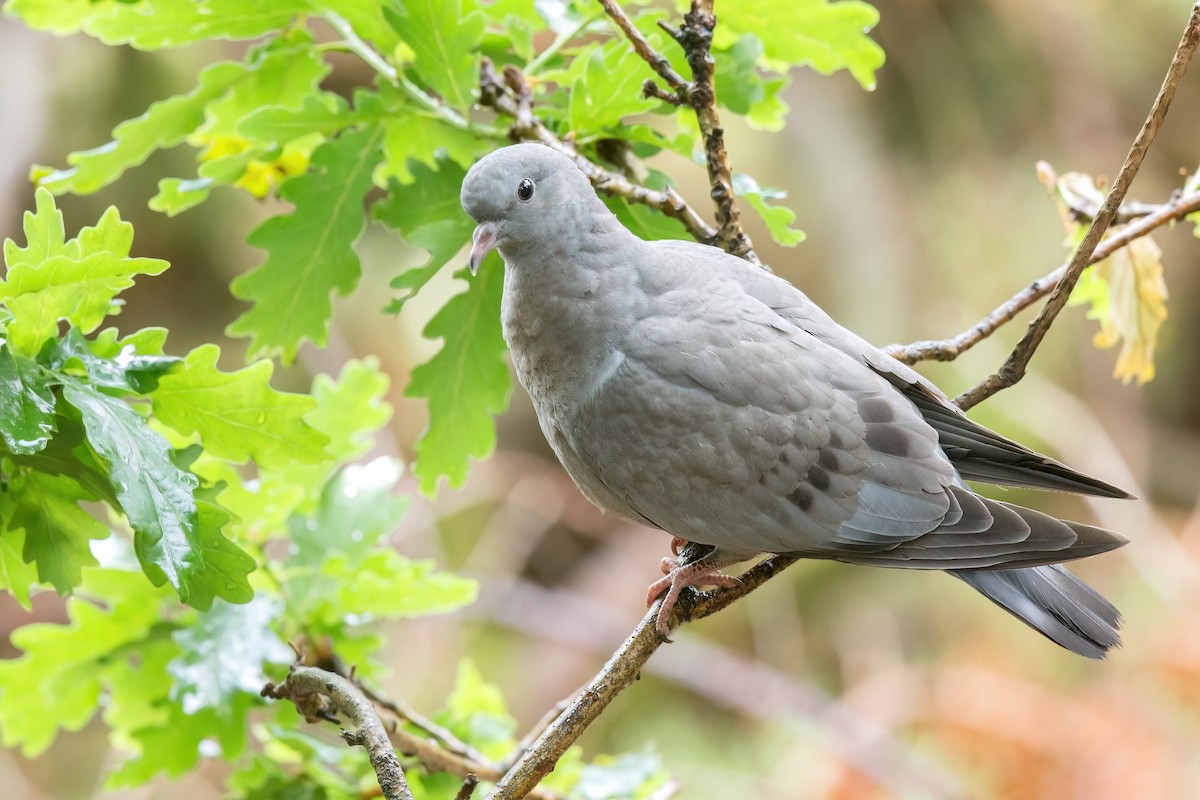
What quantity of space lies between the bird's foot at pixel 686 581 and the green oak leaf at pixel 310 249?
1.90ft

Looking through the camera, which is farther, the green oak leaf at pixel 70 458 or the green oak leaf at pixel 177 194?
the green oak leaf at pixel 177 194

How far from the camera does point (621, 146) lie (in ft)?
4.92

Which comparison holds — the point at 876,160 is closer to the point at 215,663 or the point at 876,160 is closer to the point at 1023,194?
the point at 1023,194

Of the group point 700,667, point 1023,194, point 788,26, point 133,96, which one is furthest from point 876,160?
point 788,26

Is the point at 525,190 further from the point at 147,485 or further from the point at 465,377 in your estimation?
the point at 147,485

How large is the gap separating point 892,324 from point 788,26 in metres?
2.92

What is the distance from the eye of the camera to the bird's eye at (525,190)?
126 cm

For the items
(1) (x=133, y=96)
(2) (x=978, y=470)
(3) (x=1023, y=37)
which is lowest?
(1) (x=133, y=96)

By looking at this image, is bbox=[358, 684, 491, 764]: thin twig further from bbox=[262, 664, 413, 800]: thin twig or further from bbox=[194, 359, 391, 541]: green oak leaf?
bbox=[194, 359, 391, 541]: green oak leaf

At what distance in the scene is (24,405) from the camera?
96 cm

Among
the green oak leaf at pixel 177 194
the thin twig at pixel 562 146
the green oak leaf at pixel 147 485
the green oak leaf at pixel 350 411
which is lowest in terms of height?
the green oak leaf at pixel 350 411

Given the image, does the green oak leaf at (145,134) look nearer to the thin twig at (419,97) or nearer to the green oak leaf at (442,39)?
the thin twig at (419,97)

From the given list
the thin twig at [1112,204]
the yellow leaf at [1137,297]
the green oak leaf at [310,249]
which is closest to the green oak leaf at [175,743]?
the green oak leaf at [310,249]

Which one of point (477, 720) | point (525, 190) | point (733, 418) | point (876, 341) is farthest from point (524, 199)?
point (876, 341)
